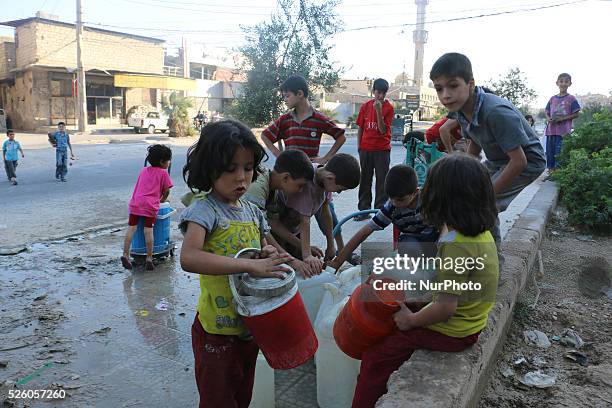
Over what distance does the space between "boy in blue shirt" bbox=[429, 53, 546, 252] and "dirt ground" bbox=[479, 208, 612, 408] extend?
65 cm

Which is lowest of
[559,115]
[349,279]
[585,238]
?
[585,238]

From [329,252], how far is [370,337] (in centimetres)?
138

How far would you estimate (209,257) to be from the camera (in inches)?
63.4

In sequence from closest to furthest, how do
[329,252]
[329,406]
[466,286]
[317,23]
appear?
[466,286]
[329,406]
[329,252]
[317,23]

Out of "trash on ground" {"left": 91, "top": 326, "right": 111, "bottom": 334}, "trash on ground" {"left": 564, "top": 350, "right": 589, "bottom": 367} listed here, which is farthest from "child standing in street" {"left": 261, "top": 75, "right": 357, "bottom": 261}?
"trash on ground" {"left": 564, "top": 350, "right": 589, "bottom": 367}

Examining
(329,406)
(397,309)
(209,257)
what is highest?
(209,257)

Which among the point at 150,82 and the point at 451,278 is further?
the point at 150,82

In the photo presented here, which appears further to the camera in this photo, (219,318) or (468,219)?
(468,219)

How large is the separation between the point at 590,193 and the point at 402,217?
344 cm

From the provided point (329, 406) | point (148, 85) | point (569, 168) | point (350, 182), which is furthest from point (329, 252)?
point (148, 85)

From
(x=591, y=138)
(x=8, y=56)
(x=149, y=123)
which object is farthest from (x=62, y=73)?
(x=591, y=138)

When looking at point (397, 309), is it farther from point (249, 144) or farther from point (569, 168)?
point (569, 168)

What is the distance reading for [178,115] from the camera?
24.5 m

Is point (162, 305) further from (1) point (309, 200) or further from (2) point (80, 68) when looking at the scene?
(2) point (80, 68)
